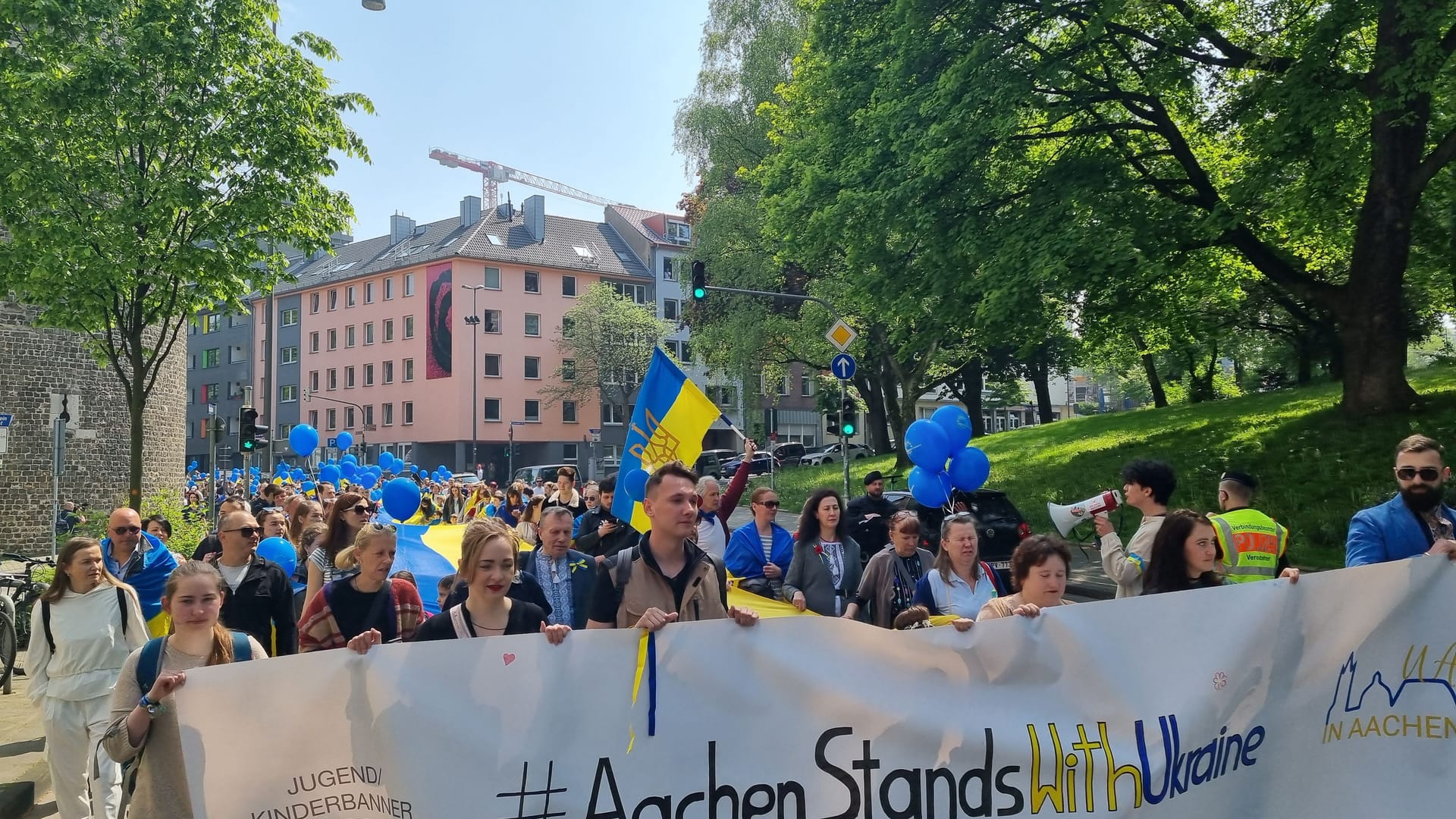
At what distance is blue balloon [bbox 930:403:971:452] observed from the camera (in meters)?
12.2

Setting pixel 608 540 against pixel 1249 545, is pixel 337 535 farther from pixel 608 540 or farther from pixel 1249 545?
pixel 1249 545

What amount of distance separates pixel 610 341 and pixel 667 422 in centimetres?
5712

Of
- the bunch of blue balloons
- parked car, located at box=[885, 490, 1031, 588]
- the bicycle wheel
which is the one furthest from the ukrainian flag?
parked car, located at box=[885, 490, 1031, 588]

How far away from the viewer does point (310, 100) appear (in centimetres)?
1491

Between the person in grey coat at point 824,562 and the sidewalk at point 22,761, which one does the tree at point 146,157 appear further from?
the person in grey coat at point 824,562

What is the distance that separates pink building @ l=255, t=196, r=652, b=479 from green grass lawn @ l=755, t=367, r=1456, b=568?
145ft

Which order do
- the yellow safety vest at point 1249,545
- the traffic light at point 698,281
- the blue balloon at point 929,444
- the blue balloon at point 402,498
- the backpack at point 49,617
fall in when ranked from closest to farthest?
the yellow safety vest at point 1249,545, the backpack at point 49,617, the blue balloon at point 402,498, the blue balloon at point 929,444, the traffic light at point 698,281

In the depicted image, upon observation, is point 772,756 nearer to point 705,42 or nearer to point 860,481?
point 860,481

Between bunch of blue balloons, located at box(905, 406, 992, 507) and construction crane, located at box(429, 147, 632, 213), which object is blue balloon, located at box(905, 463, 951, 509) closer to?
bunch of blue balloons, located at box(905, 406, 992, 507)

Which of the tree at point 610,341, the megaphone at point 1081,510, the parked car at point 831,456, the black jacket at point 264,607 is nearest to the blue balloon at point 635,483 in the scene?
the black jacket at point 264,607

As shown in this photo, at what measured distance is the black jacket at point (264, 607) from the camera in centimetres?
565

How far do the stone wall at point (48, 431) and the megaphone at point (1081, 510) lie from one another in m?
22.8

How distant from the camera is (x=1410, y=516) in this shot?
504cm

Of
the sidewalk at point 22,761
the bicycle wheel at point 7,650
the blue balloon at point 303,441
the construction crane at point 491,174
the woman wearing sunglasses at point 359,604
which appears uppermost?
the construction crane at point 491,174
